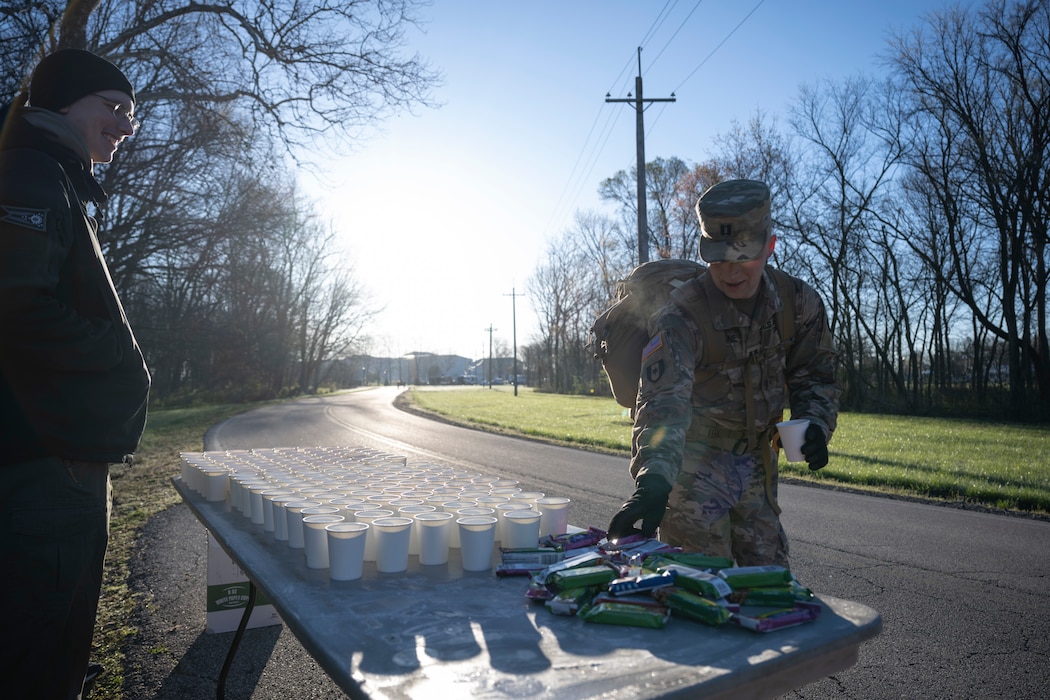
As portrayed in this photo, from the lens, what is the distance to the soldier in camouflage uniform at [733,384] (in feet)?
7.98

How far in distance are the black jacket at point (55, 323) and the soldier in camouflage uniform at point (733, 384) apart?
1.76m

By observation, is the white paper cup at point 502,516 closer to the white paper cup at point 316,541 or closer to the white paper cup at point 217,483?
the white paper cup at point 316,541

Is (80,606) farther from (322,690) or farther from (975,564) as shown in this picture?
(975,564)

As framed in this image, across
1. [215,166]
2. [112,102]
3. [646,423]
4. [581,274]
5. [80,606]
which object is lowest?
[80,606]

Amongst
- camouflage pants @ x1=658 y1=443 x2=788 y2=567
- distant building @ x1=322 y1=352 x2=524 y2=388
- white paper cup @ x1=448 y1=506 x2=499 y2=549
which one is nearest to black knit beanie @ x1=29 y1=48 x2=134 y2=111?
white paper cup @ x1=448 y1=506 x2=499 y2=549

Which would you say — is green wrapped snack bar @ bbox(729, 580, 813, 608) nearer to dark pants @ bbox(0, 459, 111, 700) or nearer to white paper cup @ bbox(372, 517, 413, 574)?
white paper cup @ bbox(372, 517, 413, 574)

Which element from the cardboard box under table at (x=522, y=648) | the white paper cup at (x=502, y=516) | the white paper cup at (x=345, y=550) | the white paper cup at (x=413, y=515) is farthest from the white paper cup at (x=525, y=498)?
the white paper cup at (x=345, y=550)

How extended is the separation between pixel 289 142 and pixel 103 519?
10.4m

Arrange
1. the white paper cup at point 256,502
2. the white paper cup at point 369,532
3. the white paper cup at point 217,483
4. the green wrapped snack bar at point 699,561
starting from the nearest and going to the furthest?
the green wrapped snack bar at point 699,561, the white paper cup at point 369,532, the white paper cup at point 256,502, the white paper cup at point 217,483

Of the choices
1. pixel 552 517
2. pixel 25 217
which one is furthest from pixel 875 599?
pixel 25 217

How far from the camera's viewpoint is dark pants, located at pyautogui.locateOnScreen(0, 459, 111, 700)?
6.15ft

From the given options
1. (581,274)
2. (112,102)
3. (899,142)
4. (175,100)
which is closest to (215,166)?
(175,100)

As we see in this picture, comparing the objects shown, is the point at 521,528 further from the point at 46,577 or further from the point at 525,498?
the point at 46,577

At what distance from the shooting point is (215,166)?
40.1 feet
